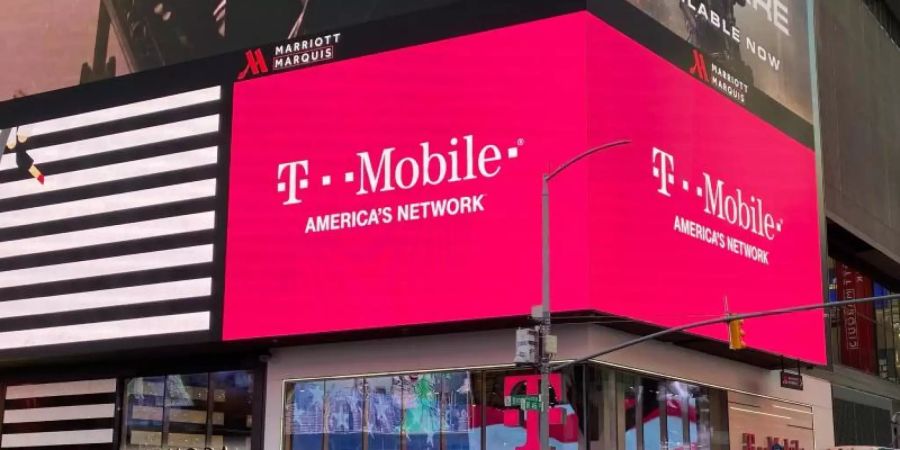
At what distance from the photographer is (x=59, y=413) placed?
40.7 metres

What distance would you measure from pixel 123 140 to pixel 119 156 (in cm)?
55

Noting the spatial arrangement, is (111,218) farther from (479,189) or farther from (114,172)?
(479,189)

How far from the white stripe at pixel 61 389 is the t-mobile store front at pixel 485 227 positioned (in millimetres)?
6464

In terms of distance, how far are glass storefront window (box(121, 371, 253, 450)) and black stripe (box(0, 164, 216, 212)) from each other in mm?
6195

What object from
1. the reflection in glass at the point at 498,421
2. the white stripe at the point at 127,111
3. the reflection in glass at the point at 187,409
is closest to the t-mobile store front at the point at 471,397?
the reflection in glass at the point at 498,421

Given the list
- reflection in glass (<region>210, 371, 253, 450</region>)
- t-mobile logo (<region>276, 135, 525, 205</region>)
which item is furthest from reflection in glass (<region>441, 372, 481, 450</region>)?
reflection in glass (<region>210, 371, 253, 450</region>)

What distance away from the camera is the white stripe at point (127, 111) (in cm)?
3850

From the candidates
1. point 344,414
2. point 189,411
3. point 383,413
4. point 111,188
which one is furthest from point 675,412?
point 111,188

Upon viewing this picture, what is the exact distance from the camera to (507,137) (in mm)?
32906

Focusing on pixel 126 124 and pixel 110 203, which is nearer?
pixel 110 203

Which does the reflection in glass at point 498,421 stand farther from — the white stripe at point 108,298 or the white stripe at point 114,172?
the white stripe at point 114,172

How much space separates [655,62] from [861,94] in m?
23.2

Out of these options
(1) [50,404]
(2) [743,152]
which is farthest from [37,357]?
(2) [743,152]

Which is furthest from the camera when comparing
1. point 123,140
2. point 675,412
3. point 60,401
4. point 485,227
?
point 60,401
